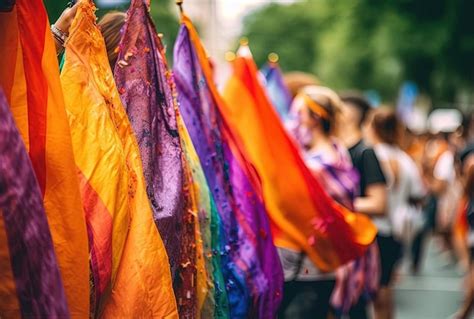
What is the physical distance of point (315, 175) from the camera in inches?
220

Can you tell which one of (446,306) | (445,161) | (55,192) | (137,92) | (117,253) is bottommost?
(446,306)

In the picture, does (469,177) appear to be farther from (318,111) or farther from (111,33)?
(111,33)

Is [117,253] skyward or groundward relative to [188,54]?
groundward

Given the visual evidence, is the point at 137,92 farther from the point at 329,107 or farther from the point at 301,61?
the point at 301,61

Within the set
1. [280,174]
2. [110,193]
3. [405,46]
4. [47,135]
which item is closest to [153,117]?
[110,193]

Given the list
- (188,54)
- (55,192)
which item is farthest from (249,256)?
(55,192)

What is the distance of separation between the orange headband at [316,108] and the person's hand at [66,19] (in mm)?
3077

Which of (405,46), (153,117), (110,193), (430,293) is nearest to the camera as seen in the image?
(110,193)

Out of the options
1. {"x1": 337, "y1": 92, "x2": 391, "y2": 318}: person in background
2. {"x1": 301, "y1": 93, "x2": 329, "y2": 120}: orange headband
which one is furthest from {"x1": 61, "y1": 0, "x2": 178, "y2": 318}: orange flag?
{"x1": 337, "y1": 92, "x2": 391, "y2": 318}: person in background

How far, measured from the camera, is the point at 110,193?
2.63 m

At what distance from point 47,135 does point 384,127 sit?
17.9 feet

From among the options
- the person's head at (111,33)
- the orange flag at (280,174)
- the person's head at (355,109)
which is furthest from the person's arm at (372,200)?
the person's head at (111,33)

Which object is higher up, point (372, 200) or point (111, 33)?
point (111, 33)

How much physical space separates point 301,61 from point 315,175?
238 ft
